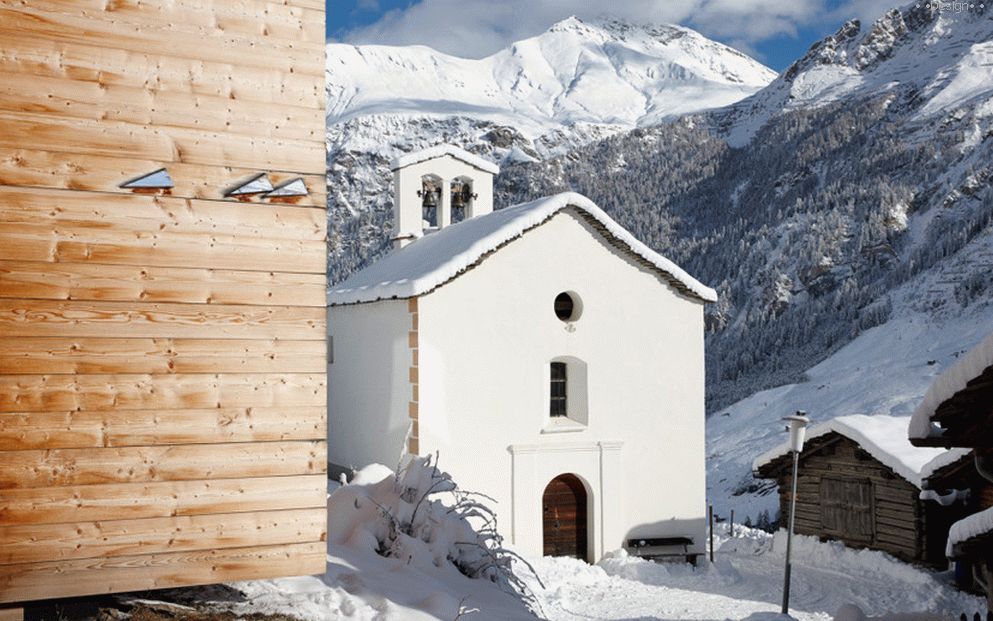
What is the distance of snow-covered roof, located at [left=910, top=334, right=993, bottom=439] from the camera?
6195 mm

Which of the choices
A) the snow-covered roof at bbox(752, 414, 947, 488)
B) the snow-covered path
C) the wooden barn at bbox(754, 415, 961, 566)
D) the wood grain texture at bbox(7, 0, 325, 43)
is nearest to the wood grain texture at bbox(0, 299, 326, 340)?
the wood grain texture at bbox(7, 0, 325, 43)

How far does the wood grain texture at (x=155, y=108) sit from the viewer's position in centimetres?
618

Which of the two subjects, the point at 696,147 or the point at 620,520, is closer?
the point at 620,520

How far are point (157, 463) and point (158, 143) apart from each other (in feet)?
6.52

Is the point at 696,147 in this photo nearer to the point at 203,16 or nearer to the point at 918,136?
the point at 918,136

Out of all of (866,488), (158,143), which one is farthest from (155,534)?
(866,488)

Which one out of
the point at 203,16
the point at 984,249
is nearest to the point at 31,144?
the point at 203,16

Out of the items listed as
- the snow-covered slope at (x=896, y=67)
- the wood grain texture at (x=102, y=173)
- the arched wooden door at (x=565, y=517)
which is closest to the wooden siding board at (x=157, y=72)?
the wood grain texture at (x=102, y=173)

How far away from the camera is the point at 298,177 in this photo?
6.82 metres

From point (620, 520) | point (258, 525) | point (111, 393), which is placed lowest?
point (620, 520)

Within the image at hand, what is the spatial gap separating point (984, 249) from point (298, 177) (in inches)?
2537

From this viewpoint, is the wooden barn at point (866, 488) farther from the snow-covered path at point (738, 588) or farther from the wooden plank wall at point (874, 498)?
the snow-covered path at point (738, 588)

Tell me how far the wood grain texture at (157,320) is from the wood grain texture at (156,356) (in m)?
0.04

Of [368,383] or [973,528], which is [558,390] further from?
[973,528]
